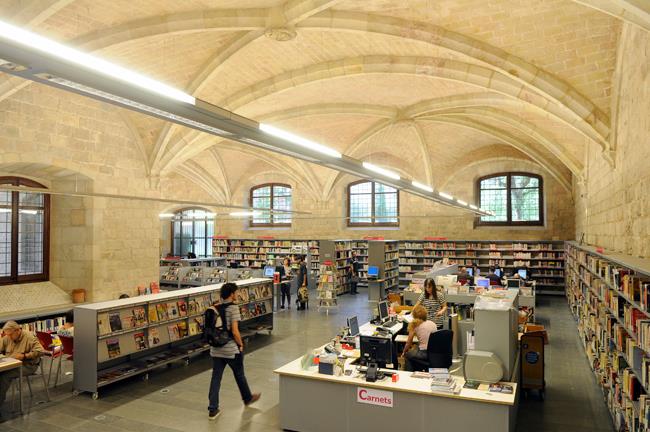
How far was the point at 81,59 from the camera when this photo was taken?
2947mm

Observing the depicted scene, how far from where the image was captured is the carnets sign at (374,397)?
195 inches

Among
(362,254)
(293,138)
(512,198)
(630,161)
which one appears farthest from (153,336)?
(512,198)

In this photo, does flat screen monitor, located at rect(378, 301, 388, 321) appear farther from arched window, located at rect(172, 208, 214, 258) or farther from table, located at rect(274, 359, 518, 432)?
arched window, located at rect(172, 208, 214, 258)

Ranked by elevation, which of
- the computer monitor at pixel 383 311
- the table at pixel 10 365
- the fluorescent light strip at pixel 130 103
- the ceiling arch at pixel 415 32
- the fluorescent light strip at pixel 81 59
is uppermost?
the ceiling arch at pixel 415 32

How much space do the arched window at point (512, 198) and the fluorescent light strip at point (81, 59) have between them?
16.9m

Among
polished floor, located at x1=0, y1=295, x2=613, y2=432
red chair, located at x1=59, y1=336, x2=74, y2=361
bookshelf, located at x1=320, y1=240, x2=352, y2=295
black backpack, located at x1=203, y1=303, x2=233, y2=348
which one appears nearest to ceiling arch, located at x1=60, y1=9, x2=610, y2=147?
polished floor, located at x1=0, y1=295, x2=613, y2=432

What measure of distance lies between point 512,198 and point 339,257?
7.25 m

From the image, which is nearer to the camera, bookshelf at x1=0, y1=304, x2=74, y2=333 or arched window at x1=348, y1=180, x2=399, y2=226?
bookshelf at x1=0, y1=304, x2=74, y2=333

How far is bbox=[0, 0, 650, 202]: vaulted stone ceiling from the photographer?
7.02 m

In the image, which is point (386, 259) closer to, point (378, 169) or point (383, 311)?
point (383, 311)

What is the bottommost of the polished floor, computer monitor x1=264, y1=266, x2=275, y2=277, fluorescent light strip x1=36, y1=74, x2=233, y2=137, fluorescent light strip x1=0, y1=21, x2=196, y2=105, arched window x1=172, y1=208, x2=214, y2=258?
the polished floor

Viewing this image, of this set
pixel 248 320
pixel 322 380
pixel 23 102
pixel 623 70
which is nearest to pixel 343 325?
pixel 248 320

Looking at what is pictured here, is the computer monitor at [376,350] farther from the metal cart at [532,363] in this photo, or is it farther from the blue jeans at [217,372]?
the metal cart at [532,363]

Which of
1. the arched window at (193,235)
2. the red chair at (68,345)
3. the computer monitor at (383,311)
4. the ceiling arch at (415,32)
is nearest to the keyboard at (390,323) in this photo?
the computer monitor at (383,311)
